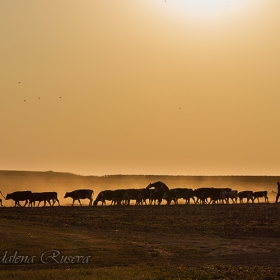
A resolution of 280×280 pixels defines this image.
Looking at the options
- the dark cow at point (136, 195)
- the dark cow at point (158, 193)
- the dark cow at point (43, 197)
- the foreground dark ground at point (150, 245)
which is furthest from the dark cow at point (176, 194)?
the foreground dark ground at point (150, 245)

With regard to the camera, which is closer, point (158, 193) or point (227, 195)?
point (158, 193)

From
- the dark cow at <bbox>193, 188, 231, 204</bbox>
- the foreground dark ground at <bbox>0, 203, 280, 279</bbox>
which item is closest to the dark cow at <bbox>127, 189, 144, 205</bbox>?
the dark cow at <bbox>193, 188, 231, 204</bbox>

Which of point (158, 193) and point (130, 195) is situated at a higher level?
point (158, 193)

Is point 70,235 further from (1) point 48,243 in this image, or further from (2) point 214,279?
(2) point 214,279

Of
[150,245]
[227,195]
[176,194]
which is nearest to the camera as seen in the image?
[150,245]

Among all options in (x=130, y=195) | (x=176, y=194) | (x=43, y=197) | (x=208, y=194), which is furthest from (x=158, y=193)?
(x=43, y=197)

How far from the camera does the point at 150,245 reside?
92.2ft

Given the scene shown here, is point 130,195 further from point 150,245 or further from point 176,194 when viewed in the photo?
point 150,245

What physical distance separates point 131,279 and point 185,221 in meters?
18.4

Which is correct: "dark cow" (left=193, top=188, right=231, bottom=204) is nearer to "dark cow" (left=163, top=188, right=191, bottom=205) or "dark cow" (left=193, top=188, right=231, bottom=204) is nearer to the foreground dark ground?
"dark cow" (left=163, top=188, right=191, bottom=205)

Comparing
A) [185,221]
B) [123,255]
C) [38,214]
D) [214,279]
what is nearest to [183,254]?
[123,255]

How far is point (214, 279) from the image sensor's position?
21.0 meters

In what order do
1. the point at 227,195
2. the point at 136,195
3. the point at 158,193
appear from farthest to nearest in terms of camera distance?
the point at 227,195
the point at 158,193
the point at 136,195

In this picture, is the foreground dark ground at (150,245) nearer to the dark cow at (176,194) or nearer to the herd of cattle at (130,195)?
the herd of cattle at (130,195)
